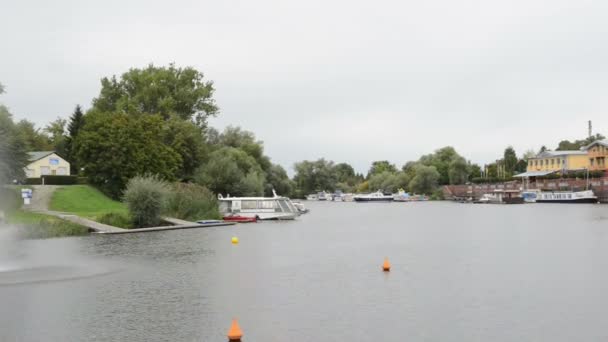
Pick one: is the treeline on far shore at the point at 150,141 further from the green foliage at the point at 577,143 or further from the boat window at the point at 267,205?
the green foliage at the point at 577,143

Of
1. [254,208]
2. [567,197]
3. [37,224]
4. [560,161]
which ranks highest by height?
[560,161]

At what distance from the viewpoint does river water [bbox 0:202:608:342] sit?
804 inches

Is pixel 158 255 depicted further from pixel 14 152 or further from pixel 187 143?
pixel 187 143

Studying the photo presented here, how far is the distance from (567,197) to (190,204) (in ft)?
308

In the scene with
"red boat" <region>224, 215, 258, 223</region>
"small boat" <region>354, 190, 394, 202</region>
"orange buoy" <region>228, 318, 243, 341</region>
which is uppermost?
"small boat" <region>354, 190, 394, 202</region>

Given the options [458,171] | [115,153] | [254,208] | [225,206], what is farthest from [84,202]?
[458,171]

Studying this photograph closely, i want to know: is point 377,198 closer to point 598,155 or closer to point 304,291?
point 598,155

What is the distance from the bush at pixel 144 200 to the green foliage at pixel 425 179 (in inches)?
5384

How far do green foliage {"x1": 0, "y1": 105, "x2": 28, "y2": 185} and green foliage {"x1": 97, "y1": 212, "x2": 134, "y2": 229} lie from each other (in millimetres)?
9408

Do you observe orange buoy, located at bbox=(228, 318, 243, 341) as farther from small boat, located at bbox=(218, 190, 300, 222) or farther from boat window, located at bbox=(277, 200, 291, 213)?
boat window, located at bbox=(277, 200, 291, 213)

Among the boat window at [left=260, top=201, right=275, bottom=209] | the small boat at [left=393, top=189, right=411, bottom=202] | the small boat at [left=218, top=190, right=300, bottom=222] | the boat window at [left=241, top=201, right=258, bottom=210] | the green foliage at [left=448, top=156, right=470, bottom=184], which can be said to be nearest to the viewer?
the small boat at [left=218, top=190, right=300, bottom=222]

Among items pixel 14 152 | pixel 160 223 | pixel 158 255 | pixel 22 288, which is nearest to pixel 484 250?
pixel 158 255

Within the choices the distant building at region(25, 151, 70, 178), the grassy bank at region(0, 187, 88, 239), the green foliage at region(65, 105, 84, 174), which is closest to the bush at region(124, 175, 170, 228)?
the grassy bank at region(0, 187, 88, 239)

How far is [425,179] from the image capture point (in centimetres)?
19100
